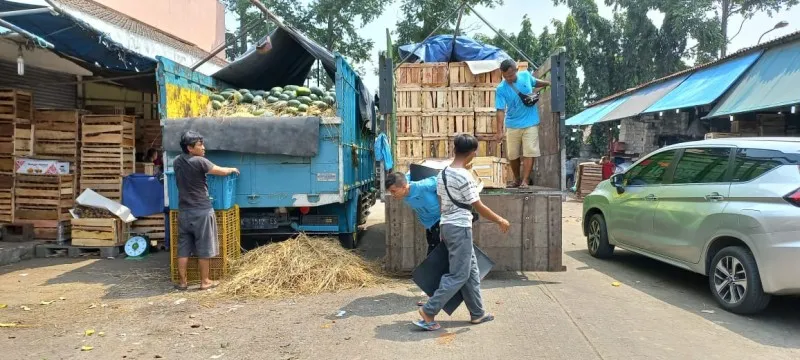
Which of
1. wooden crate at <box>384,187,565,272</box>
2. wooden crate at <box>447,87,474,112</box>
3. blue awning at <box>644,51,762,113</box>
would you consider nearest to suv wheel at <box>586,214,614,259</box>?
wooden crate at <box>384,187,565,272</box>

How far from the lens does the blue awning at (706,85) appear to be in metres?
11.7

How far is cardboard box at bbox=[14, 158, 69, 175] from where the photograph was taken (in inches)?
328

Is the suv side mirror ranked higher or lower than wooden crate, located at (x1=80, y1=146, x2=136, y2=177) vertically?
lower

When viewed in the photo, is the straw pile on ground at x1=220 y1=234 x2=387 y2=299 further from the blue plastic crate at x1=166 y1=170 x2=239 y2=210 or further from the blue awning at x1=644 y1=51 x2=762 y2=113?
the blue awning at x1=644 y1=51 x2=762 y2=113

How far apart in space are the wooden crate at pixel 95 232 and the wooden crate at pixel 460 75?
5.53 metres

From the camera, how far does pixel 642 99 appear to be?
1596 centimetres

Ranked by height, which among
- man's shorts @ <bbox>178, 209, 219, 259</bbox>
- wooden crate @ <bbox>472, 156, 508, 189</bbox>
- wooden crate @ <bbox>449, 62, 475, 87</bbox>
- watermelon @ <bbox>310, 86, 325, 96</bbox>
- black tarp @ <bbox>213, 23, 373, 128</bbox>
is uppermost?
black tarp @ <bbox>213, 23, 373, 128</bbox>

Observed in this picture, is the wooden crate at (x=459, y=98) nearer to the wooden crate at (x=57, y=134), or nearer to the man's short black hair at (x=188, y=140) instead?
the man's short black hair at (x=188, y=140)

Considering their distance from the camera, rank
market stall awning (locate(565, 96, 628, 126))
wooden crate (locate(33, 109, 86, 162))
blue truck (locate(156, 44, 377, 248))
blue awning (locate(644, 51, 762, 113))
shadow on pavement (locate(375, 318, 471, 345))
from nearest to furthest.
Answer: shadow on pavement (locate(375, 318, 471, 345)) < blue truck (locate(156, 44, 377, 248)) < wooden crate (locate(33, 109, 86, 162)) < blue awning (locate(644, 51, 762, 113)) < market stall awning (locate(565, 96, 628, 126))

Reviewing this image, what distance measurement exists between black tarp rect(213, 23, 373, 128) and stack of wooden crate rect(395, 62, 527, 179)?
122 centimetres

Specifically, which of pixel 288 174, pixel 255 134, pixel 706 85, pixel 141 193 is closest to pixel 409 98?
pixel 288 174

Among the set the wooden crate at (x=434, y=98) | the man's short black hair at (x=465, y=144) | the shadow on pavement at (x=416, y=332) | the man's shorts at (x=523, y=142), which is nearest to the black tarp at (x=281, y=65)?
the wooden crate at (x=434, y=98)

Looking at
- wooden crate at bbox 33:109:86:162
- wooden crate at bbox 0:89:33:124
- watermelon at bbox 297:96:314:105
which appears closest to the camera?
watermelon at bbox 297:96:314:105

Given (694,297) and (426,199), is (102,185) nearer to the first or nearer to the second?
(426,199)
